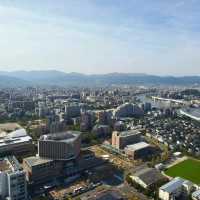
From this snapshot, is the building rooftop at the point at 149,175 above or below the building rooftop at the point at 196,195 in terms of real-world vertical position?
above

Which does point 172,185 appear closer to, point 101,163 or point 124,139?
point 101,163

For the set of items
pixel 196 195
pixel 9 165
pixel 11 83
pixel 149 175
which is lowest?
pixel 196 195

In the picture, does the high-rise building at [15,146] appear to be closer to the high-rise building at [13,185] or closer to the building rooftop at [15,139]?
the building rooftop at [15,139]

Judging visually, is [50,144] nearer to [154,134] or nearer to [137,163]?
[137,163]

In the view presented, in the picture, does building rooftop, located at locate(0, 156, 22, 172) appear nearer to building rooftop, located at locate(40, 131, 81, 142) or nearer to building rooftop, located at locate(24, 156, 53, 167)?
building rooftop, located at locate(24, 156, 53, 167)

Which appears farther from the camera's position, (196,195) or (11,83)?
(11,83)

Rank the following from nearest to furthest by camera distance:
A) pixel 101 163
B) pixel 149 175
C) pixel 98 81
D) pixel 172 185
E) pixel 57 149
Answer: pixel 172 185 → pixel 149 175 → pixel 57 149 → pixel 101 163 → pixel 98 81

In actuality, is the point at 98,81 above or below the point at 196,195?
above

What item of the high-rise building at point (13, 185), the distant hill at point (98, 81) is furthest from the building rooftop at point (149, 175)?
the distant hill at point (98, 81)

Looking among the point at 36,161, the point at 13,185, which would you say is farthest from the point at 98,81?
the point at 13,185

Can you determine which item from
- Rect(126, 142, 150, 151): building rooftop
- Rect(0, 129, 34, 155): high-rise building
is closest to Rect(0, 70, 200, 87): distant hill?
Rect(0, 129, 34, 155): high-rise building
